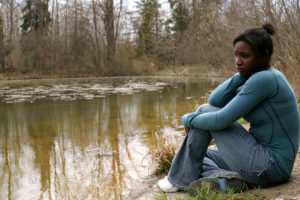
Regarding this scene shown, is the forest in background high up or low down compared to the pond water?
up

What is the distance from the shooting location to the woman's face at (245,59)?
1874 millimetres

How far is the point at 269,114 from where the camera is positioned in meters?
1.83

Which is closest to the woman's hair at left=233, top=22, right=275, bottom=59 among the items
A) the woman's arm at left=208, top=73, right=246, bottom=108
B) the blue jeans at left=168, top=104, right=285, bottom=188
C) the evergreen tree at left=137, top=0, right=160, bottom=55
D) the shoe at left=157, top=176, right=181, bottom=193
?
the woman's arm at left=208, top=73, right=246, bottom=108

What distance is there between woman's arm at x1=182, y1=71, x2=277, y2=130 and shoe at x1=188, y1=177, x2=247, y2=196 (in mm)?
355

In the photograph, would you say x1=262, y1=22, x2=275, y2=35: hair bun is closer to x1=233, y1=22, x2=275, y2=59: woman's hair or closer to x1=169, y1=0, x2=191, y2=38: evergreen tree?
x1=233, y1=22, x2=275, y2=59: woman's hair

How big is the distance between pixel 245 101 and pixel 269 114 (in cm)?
18

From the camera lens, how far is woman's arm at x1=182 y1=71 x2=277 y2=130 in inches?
69.7

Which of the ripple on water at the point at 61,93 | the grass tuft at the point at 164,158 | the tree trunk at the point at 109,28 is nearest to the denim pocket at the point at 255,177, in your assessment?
the grass tuft at the point at 164,158

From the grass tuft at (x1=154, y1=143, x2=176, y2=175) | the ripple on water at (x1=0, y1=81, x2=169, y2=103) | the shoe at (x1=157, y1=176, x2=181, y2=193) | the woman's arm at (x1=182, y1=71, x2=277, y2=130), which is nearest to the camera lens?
the woman's arm at (x1=182, y1=71, x2=277, y2=130)

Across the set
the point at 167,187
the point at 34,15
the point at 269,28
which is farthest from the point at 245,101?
the point at 34,15

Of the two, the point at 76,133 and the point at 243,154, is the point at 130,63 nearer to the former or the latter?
the point at 76,133

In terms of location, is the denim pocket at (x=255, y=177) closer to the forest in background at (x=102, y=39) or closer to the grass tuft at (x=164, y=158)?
the grass tuft at (x=164, y=158)

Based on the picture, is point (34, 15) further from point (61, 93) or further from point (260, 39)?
point (260, 39)

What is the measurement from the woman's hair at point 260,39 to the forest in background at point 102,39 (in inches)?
810
